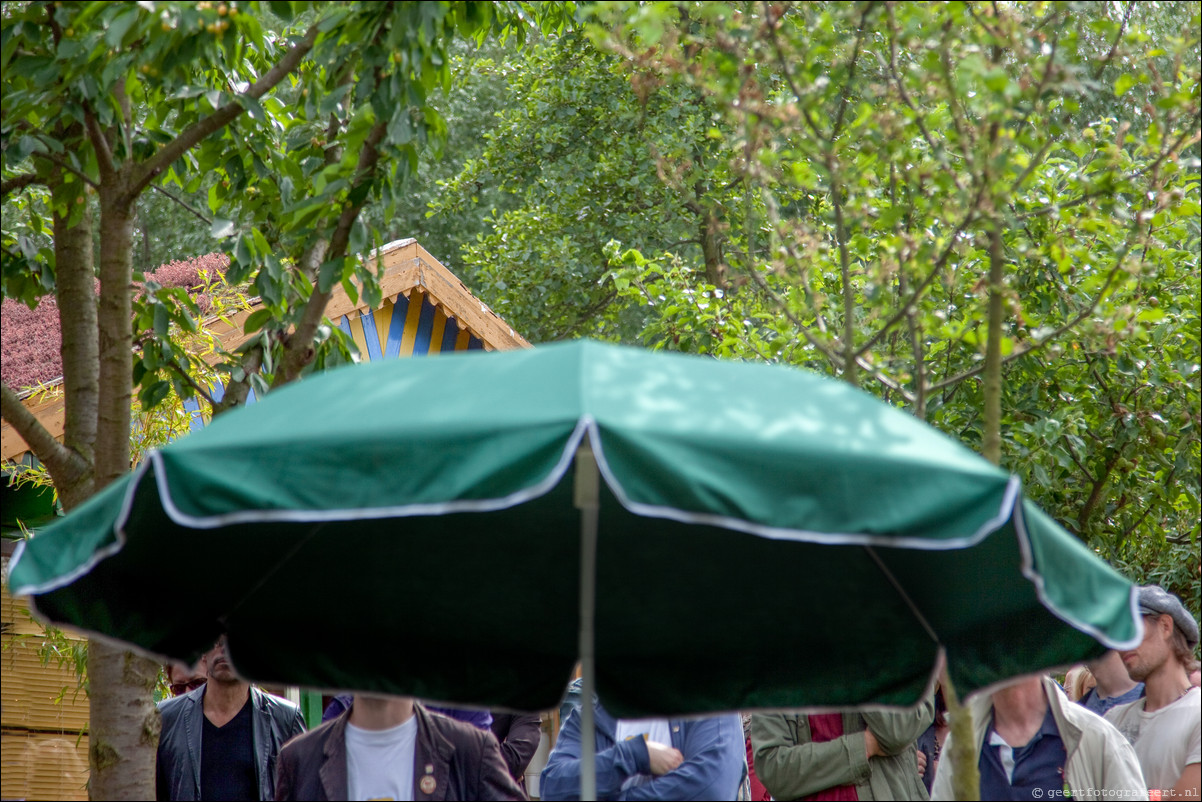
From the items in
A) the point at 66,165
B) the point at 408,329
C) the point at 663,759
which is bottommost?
the point at 663,759

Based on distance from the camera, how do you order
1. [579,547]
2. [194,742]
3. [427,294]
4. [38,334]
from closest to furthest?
[579,547], [194,742], [38,334], [427,294]

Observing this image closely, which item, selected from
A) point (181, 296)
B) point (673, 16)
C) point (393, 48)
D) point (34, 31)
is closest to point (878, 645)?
point (673, 16)

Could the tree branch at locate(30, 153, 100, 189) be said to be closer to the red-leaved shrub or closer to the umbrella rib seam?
the red-leaved shrub

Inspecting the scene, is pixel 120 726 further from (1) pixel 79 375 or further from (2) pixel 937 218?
(2) pixel 937 218

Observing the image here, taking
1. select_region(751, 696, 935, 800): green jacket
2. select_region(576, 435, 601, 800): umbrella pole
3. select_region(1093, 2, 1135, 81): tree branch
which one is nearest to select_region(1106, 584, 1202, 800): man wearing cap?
select_region(751, 696, 935, 800): green jacket

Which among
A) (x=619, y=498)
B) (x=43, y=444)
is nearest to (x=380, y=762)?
(x=43, y=444)

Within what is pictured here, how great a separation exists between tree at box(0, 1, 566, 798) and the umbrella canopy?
753 millimetres

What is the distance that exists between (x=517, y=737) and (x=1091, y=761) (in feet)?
9.89

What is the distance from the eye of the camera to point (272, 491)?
2846mm

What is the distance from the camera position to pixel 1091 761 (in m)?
4.43

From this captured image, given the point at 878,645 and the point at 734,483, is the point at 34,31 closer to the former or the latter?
the point at 734,483

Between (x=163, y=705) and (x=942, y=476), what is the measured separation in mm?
4304

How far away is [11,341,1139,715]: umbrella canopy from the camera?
2775 millimetres

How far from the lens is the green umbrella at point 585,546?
9.11 feet
